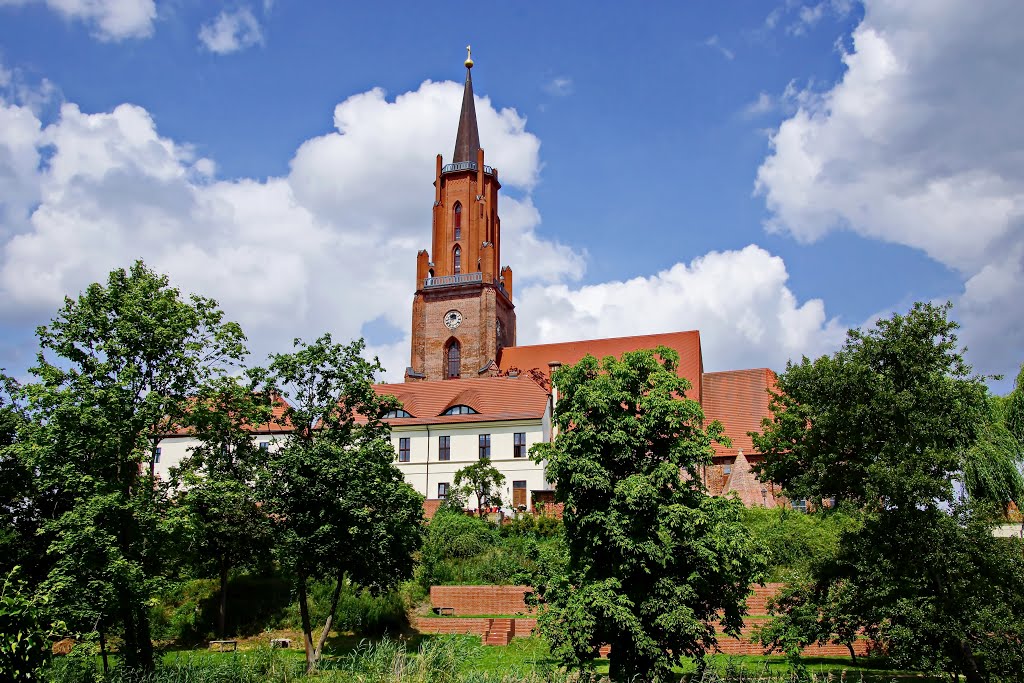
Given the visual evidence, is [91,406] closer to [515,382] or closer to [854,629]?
[854,629]

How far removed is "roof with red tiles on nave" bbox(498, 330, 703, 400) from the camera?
178 feet

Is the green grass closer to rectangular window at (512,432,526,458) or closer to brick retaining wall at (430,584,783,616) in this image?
brick retaining wall at (430,584,783,616)

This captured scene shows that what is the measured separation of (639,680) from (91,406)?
13.3 metres

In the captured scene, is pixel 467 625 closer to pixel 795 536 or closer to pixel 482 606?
pixel 482 606

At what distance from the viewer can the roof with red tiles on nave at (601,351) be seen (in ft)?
178

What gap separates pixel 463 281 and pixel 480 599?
3832 cm

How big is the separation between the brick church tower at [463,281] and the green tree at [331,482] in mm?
37257

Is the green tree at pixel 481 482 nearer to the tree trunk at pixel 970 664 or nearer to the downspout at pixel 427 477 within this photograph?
the downspout at pixel 427 477

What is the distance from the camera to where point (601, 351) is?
190 feet

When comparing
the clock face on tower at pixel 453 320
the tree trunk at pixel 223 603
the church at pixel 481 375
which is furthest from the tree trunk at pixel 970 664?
the clock face on tower at pixel 453 320

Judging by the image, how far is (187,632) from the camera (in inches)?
1021

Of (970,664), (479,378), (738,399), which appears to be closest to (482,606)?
(970,664)

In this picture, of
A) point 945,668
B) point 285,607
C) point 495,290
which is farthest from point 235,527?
point 495,290

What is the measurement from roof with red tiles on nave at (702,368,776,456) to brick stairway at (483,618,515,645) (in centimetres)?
2746
